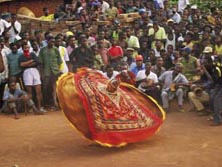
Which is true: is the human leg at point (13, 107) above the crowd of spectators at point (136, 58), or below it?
below

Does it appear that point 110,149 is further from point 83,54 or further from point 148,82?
point 83,54

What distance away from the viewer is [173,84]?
13961mm

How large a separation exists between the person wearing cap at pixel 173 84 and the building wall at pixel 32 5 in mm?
8687

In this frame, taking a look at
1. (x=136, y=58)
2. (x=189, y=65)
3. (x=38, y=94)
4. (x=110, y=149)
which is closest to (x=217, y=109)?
(x=189, y=65)

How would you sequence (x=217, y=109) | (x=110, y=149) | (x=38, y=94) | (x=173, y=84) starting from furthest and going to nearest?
(x=38, y=94) < (x=173, y=84) < (x=217, y=109) < (x=110, y=149)

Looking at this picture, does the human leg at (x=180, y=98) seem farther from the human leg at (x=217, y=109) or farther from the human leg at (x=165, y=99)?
the human leg at (x=217, y=109)

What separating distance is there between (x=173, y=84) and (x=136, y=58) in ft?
4.23

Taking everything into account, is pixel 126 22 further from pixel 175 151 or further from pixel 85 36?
pixel 175 151

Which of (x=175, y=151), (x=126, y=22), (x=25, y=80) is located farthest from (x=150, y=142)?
(x=126, y=22)

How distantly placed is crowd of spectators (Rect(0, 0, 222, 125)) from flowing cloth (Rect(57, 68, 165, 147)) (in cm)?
186

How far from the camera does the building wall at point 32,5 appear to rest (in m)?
21.0

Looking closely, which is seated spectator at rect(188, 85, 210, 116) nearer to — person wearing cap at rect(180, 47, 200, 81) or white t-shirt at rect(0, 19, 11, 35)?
person wearing cap at rect(180, 47, 200, 81)

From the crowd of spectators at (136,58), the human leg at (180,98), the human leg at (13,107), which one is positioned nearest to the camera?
the crowd of spectators at (136,58)

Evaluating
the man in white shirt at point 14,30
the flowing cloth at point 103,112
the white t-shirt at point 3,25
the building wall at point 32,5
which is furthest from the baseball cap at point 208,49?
the building wall at point 32,5
